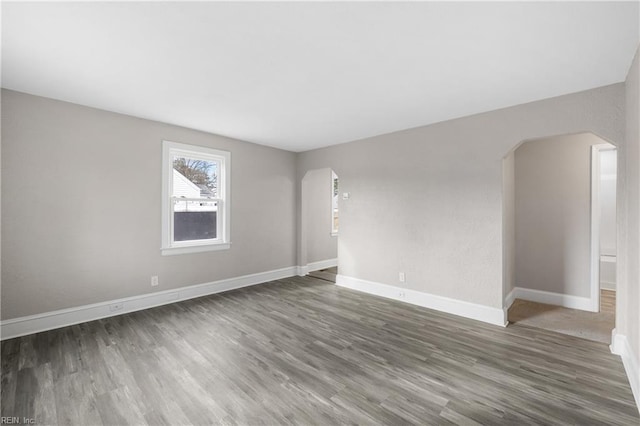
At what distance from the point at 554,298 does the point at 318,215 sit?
4.43 m

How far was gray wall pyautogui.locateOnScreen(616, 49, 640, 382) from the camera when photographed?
2.04 meters

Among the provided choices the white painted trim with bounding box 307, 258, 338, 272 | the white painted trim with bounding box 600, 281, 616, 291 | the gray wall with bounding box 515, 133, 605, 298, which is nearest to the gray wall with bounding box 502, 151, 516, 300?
the gray wall with bounding box 515, 133, 605, 298

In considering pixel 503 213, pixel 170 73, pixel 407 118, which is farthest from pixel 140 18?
pixel 503 213

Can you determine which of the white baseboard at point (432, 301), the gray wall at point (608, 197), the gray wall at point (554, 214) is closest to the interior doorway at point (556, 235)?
the gray wall at point (554, 214)

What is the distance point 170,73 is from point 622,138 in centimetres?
429

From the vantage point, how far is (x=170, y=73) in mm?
2449

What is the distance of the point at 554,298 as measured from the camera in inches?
153

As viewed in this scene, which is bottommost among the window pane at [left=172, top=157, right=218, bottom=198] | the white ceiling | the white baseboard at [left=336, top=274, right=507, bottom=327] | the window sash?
the white baseboard at [left=336, top=274, right=507, bottom=327]

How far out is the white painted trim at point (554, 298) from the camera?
366cm

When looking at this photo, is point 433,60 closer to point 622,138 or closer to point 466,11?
point 466,11

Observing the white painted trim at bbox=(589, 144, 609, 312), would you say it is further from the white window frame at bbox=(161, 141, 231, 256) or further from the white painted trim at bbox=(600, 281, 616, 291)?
the white window frame at bbox=(161, 141, 231, 256)

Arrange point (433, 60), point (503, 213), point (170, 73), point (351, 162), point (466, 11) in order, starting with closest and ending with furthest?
point (466, 11), point (433, 60), point (170, 73), point (503, 213), point (351, 162)

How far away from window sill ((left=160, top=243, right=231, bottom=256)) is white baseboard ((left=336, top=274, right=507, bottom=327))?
2.19m

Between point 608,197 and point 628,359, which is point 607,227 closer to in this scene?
point 608,197
